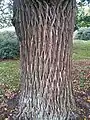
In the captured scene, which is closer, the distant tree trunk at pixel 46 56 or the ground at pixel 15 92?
the distant tree trunk at pixel 46 56

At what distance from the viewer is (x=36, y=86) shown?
3.69m

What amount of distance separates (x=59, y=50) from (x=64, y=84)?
513 mm

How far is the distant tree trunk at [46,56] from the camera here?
3.50 meters

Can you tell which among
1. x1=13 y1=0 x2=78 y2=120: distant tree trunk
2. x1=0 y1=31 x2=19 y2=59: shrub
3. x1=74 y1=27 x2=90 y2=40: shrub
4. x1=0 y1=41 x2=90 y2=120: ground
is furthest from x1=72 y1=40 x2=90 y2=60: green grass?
x1=13 y1=0 x2=78 y2=120: distant tree trunk

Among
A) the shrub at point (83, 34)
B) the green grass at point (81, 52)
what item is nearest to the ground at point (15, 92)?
the green grass at point (81, 52)

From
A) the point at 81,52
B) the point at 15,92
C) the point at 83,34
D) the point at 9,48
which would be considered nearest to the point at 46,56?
the point at 15,92

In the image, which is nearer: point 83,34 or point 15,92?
point 15,92

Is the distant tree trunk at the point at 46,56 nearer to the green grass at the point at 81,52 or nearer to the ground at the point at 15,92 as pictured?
the ground at the point at 15,92

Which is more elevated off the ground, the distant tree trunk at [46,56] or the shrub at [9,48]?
the distant tree trunk at [46,56]

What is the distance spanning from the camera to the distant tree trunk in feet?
11.5

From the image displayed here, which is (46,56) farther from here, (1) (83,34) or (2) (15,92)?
(1) (83,34)

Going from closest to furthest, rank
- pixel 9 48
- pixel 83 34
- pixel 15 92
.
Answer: pixel 15 92
pixel 9 48
pixel 83 34

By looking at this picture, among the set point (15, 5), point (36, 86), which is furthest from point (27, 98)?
point (15, 5)

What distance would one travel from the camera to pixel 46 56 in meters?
3.57
